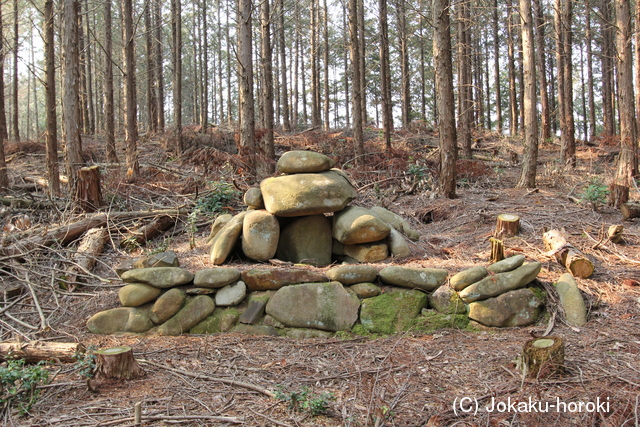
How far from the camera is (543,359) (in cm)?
342

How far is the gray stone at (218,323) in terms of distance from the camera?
16.4 ft

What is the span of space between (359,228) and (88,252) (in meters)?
4.18

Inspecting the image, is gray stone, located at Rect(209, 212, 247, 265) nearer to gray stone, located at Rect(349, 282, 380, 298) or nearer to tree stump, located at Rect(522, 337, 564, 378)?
gray stone, located at Rect(349, 282, 380, 298)

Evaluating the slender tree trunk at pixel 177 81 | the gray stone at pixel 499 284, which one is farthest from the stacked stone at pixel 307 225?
the slender tree trunk at pixel 177 81

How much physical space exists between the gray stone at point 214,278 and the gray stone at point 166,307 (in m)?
0.27

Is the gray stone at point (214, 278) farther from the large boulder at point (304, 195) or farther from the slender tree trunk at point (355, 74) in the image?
the slender tree trunk at point (355, 74)

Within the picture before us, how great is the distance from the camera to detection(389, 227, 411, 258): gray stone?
19.9 feet

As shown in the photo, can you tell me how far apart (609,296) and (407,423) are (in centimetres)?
332

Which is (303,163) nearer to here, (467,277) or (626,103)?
(467,277)

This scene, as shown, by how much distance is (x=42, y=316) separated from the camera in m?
4.96

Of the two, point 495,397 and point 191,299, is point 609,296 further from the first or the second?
point 191,299

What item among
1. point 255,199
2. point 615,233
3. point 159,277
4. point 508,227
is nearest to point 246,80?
point 255,199

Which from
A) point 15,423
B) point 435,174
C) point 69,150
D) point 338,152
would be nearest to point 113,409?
point 15,423

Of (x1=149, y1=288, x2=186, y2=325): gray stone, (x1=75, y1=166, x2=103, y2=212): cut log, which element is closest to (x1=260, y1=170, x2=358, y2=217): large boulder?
(x1=149, y1=288, x2=186, y2=325): gray stone
